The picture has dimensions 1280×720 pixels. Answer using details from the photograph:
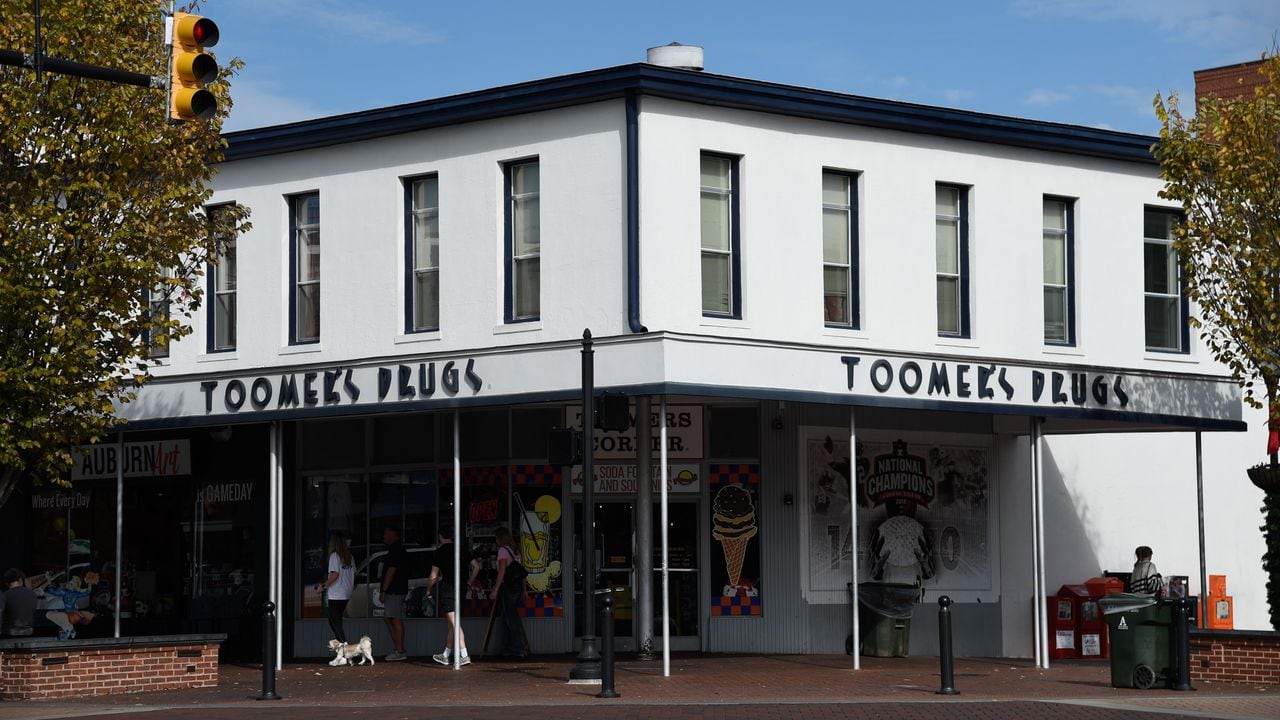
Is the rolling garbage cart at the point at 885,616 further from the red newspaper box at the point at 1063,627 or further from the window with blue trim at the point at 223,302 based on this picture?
the window with blue trim at the point at 223,302

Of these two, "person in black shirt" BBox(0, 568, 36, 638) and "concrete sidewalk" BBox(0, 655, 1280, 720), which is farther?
"person in black shirt" BBox(0, 568, 36, 638)

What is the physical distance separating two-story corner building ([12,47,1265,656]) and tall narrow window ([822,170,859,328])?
0.16 feet

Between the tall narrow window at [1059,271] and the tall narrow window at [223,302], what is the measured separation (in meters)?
11.5

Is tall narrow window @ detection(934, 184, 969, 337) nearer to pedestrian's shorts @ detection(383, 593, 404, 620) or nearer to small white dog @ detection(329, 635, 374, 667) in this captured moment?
pedestrian's shorts @ detection(383, 593, 404, 620)

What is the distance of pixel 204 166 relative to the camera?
2098 centimetres

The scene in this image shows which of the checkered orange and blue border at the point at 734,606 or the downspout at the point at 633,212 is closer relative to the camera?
the downspout at the point at 633,212

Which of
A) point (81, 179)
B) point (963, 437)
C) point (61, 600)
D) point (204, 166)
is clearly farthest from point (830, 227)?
point (61, 600)

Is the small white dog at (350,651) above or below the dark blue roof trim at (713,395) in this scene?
below

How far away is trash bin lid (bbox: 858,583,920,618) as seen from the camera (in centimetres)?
2330

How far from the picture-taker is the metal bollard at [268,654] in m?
18.2

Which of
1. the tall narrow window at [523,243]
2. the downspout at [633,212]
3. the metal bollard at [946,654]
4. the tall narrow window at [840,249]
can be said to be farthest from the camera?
the tall narrow window at [840,249]

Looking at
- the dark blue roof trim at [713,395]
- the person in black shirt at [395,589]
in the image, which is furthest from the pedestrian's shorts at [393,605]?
the dark blue roof trim at [713,395]

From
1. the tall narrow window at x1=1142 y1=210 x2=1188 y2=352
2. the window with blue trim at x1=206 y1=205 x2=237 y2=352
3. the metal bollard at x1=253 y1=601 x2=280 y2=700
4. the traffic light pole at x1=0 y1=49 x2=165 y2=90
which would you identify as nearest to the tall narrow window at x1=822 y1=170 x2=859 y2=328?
the tall narrow window at x1=1142 y1=210 x2=1188 y2=352

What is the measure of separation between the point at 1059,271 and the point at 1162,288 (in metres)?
1.87
